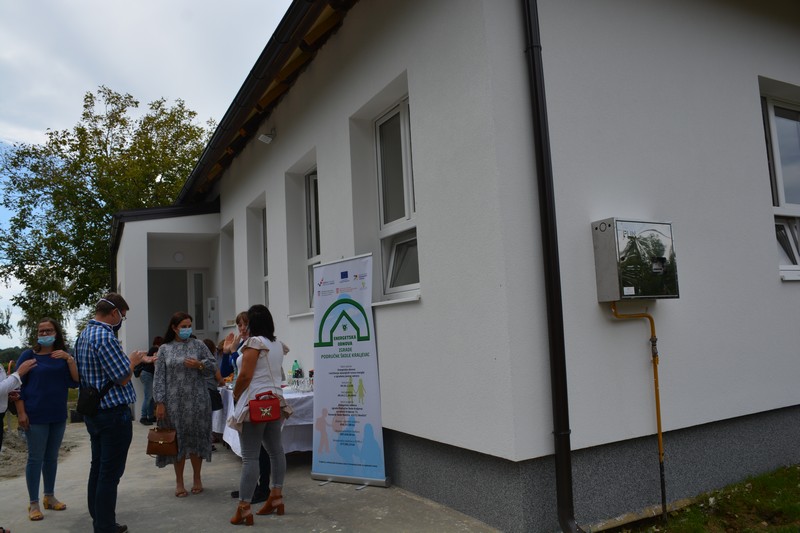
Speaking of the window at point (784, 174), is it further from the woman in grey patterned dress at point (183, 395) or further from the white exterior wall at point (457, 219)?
the woman in grey patterned dress at point (183, 395)

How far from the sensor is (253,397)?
483 centimetres

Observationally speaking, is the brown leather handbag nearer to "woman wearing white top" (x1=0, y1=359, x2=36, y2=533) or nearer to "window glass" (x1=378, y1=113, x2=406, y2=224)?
"woman wearing white top" (x1=0, y1=359, x2=36, y2=533)

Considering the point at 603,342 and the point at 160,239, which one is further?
the point at 160,239

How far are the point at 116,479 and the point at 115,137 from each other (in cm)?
2156

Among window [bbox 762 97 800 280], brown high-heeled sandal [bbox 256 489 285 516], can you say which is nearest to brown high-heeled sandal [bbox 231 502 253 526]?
brown high-heeled sandal [bbox 256 489 285 516]

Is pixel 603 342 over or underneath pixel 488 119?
underneath

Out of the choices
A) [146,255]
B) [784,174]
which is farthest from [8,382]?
[146,255]

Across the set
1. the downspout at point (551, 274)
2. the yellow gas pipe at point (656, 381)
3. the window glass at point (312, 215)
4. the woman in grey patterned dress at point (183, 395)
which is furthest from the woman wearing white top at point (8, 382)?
the yellow gas pipe at point (656, 381)

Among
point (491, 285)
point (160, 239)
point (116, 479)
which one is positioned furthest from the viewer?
point (160, 239)

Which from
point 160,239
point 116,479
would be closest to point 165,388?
point 116,479

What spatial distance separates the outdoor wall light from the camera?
870cm

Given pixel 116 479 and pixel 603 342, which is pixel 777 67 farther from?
pixel 116 479

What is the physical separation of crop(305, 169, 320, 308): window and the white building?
157cm

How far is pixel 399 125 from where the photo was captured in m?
6.05
